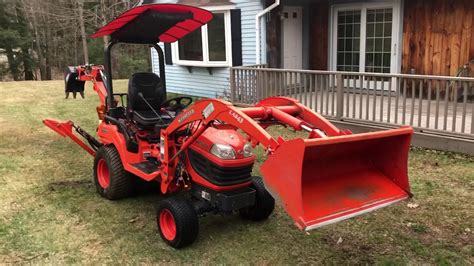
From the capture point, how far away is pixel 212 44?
37.1 feet

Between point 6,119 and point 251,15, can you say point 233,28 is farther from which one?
point 6,119

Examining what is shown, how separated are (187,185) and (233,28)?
7414 mm

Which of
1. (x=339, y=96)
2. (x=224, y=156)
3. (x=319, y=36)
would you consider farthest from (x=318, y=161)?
(x=319, y=36)

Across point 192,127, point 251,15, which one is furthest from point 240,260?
point 251,15

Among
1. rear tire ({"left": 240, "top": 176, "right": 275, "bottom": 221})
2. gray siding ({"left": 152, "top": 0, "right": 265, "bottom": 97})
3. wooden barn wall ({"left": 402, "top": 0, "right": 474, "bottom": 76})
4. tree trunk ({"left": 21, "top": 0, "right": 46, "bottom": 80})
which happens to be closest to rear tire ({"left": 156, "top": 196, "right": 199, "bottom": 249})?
rear tire ({"left": 240, "top": 176, "right": 275, "bottom": 221})

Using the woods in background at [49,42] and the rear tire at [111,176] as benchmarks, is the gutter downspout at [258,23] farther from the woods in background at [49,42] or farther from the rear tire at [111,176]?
the woods in background at [49,42]

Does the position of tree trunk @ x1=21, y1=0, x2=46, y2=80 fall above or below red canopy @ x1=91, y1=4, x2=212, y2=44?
above

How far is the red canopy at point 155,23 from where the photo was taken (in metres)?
3.88

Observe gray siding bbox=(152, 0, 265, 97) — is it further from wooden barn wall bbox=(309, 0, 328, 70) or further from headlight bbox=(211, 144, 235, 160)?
headlight bbox=(211, 144, 235, 160)

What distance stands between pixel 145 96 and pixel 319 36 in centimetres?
734

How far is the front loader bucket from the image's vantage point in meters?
2.71

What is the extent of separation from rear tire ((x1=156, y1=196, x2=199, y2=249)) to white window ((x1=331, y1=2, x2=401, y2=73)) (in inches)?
291

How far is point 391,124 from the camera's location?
6.84 m

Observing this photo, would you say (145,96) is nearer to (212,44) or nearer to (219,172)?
(219,172)
